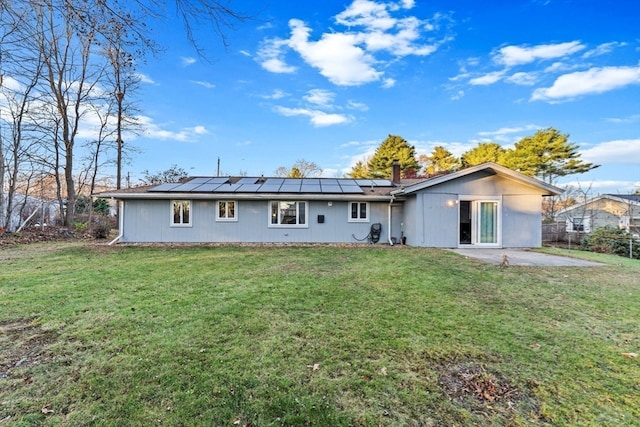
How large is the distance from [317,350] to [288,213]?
960 cm

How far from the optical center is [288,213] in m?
12.6

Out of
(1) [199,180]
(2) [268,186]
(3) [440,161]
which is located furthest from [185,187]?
(3) [440,161]

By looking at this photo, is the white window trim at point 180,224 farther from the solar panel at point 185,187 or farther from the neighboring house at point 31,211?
the neighboring house at point 31,211

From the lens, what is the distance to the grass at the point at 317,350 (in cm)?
227

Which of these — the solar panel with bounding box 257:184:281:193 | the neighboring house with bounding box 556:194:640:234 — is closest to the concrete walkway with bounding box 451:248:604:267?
→ the solar panel with bounding box 257:184:281:193

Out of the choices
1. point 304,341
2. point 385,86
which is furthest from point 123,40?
point 385,86

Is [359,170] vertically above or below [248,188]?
above

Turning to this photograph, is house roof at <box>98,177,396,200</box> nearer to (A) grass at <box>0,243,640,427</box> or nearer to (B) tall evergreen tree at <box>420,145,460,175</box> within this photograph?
(A) grass at <box>0,243,640,427</box>

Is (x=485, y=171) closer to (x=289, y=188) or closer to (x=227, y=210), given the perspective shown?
(x=289, y=188)

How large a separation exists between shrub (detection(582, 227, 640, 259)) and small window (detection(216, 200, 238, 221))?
50.4ft

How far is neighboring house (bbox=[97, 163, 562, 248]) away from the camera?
11.4 m

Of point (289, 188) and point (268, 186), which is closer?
point (289, 188)

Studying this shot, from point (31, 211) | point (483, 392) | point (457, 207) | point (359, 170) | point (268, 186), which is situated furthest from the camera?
point (359, 170)

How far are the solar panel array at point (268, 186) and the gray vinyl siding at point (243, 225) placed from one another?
51cm
